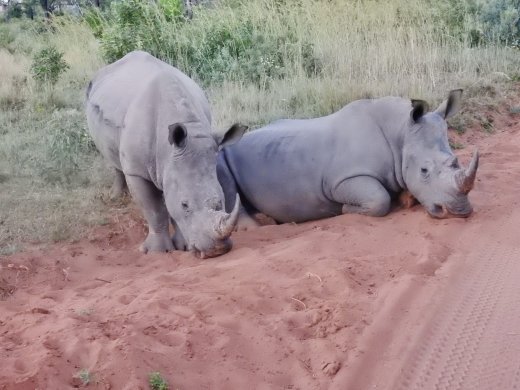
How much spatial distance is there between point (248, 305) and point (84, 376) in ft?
3.75

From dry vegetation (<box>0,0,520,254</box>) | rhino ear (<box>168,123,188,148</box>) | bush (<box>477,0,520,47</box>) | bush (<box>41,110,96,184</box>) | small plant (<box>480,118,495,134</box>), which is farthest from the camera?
bush (<box>477,0,520,47</box>)

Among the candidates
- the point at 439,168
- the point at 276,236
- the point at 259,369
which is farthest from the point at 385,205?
the point at 259,369

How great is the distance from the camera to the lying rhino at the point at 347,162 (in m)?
6.31

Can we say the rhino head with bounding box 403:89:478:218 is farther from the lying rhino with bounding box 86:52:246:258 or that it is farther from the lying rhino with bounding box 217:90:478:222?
the lying rhino with bounding box 86:52:246:258

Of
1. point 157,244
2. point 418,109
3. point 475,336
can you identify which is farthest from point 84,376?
point 418,109

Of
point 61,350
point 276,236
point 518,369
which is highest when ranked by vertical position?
point 61,350

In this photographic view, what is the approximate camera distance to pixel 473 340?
4.00m

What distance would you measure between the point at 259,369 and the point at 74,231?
10.9ft

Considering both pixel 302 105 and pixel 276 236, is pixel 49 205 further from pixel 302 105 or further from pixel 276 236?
pixel 302 105

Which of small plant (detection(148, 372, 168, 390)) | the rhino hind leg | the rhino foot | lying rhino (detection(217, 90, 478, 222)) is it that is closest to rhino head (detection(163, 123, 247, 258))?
the rhino foot

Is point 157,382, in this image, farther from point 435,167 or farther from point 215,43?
point 215,43

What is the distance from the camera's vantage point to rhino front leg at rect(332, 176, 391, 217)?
6332 millimetres

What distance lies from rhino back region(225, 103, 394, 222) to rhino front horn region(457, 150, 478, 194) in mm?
797

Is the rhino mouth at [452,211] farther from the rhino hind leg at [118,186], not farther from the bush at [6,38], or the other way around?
the bush at [6,38]
